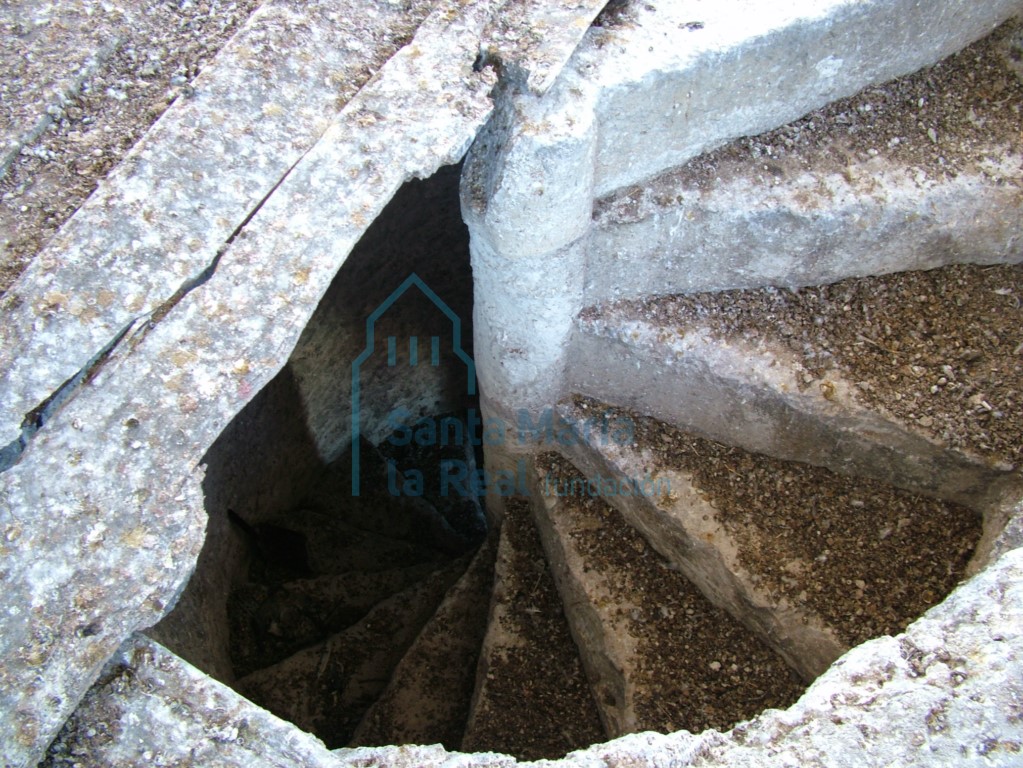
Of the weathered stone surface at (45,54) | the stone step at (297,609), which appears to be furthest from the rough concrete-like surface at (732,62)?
the stone step at (297,609)

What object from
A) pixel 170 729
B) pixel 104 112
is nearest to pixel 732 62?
pixel 104 112

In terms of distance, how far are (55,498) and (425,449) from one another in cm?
361

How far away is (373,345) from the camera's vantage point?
14.4 feet

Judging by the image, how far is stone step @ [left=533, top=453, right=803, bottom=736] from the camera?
2.84 meters

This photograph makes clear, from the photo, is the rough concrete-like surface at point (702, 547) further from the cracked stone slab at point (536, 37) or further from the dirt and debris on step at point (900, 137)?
the cracked stone slab at point (536, 37)

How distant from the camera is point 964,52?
2883 millimetres

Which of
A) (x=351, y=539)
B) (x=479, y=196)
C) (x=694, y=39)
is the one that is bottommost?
(x=351, y=539)

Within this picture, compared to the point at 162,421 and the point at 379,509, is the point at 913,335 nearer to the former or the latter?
the point at 162,421

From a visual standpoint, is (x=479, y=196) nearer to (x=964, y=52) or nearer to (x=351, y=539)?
(x=964, y=52)

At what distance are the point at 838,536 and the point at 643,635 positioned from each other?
0.72 meters

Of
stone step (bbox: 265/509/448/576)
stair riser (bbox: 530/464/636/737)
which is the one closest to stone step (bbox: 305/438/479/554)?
stone step (bbox: 265/509/448/576)

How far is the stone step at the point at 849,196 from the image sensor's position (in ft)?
8.82

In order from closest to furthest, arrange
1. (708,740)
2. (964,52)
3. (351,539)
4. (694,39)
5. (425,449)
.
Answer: (708,740) → (694,39) → (964,52) → (351,539) → (425,449)

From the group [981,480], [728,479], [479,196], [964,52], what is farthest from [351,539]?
[964,52]
